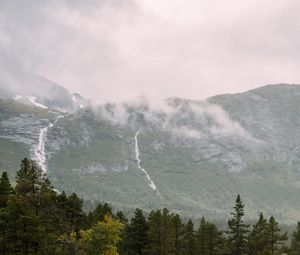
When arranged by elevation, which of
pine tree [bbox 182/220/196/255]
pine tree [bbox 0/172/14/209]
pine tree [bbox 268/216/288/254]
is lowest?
pine tree [bbox 182/220/196/255]

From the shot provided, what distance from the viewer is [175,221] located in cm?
8856

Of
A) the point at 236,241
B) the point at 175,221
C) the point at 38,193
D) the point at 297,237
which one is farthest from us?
the point at 297,237

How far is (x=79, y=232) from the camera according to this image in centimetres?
6031

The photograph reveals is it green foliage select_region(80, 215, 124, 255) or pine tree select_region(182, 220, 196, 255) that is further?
pine tree select_region(182, 220, 196, 255)

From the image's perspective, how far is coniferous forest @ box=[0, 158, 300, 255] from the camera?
45812 mm

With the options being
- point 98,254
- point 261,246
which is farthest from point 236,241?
point 98,254

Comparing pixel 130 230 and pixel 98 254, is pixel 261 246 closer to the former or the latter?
pixel 130 230

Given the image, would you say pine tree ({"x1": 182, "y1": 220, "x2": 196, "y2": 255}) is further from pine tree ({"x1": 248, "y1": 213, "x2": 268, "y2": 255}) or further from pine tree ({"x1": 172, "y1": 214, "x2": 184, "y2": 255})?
pine tree ({"x1": 248, "y1": 213, "x2": 268, "y2": 255})

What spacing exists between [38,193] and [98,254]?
9284mm

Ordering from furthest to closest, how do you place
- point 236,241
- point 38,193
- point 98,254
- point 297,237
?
point 297,237 → point 236,241 → point 98,254 → point 38,193

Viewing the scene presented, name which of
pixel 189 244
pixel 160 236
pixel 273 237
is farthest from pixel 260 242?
pixel 189 244

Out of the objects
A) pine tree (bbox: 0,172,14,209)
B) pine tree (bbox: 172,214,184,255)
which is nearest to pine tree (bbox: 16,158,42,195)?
pine tree (bbox: 0,172,14,209)

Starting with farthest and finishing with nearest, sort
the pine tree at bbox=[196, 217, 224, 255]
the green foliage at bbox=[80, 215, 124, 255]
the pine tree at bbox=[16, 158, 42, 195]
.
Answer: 1. the pine tree at bbox=[196, 217, 224, 255]
2. the green foliage at bbox=[80, 215, 124, 255]
3. the pine tree at bbox=[16, 158, 42, 195]

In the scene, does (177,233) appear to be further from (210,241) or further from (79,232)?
(79,232)
